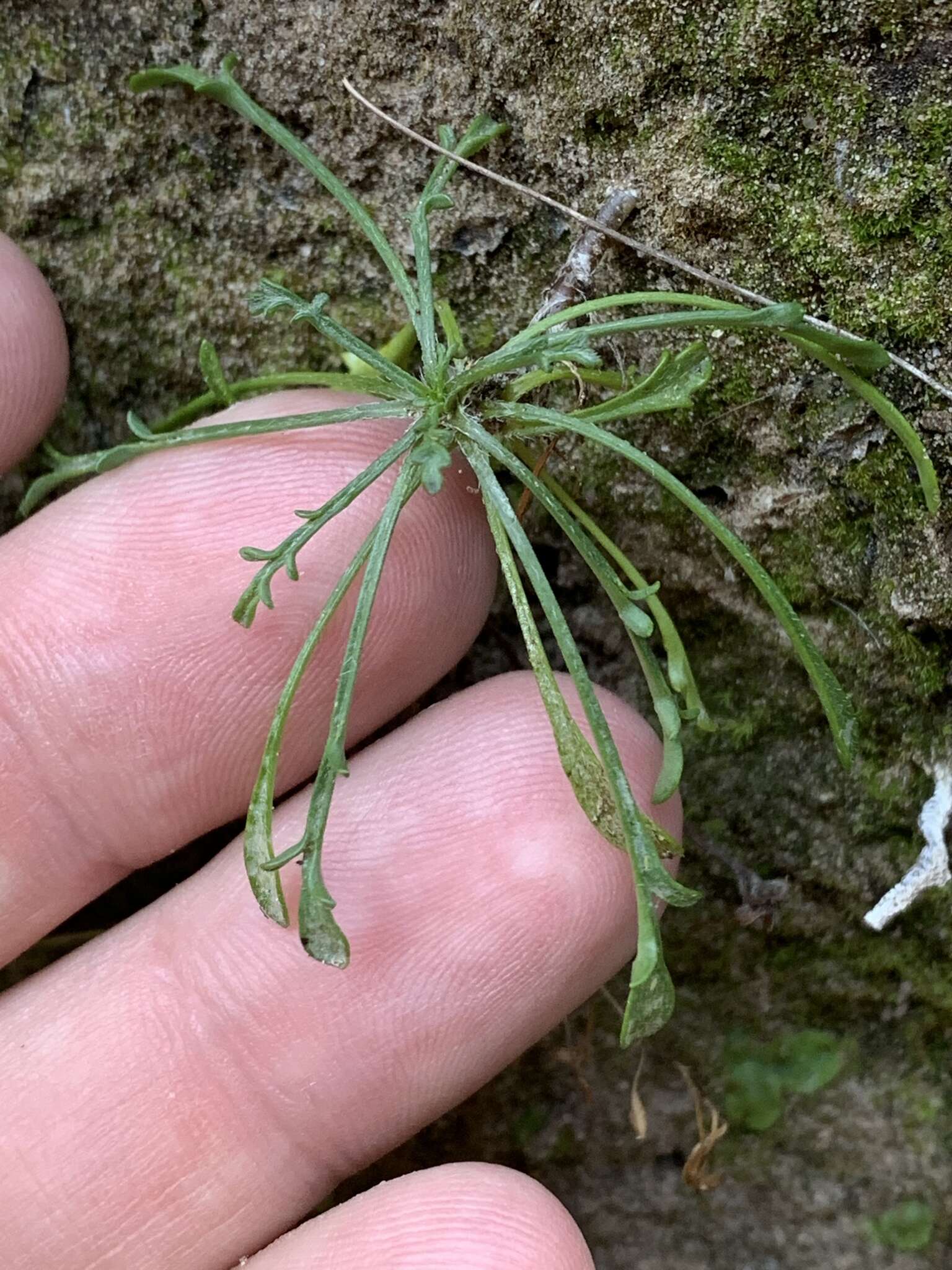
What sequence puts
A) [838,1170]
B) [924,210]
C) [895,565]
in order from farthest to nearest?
[838,1170] < [895,565] < [924,210]

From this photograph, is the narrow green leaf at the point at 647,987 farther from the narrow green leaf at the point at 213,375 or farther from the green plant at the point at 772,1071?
the narrow green leaf at the point at 213,375

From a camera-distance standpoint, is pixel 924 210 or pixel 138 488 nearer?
pixel 924 210

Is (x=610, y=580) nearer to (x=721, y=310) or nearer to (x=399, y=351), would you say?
(x=721, y=310)

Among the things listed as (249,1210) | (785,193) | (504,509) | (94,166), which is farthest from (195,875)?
(785,193)

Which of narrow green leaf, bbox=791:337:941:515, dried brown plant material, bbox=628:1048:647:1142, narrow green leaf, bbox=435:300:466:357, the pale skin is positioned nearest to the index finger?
the pale skin

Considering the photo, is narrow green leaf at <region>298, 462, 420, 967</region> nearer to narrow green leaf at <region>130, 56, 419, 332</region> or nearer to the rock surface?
narrow green leaf at <region>130, 56, 419, 332</region>

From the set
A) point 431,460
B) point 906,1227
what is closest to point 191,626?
point 431,460

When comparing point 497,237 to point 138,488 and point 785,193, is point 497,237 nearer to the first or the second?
point 785,193
